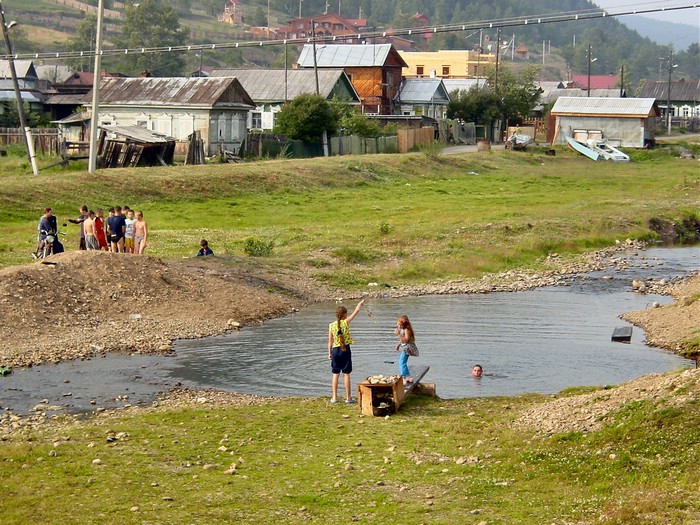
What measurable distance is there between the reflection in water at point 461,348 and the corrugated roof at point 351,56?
66.9m

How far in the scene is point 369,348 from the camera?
25828 millimetres

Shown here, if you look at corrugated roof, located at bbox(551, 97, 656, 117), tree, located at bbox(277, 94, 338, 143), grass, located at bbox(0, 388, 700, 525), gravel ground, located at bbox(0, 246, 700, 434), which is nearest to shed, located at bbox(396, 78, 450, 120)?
corrugated roof, located at bbox(551, 97, 656, 117)

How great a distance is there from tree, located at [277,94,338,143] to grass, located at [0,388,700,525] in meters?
50.7

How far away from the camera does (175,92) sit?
68438 millimetres

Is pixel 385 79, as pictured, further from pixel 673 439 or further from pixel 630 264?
pixel 673 439

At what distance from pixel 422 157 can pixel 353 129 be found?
9.01m

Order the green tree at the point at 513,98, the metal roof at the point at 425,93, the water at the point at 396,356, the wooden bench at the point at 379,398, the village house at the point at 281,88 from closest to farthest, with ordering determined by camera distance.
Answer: the wooden bench at the point at 379,398, the water at the point at 396,356, the village house at the point at 281,88, the green tree at the point at 513,98, the metal roof at the point at 425,93

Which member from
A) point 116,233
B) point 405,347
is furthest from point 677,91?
point 405,347

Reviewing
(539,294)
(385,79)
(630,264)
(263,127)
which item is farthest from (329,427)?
(385,79)

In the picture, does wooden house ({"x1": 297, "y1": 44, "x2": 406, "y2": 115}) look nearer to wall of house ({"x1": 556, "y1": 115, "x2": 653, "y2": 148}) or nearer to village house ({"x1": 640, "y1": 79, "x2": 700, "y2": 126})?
wall of house ({"x1": 556, "y1": 115, "x2": 653, "y2": 148})

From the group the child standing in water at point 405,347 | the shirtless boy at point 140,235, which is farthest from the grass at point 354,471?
the shirtless boy at point 140,235

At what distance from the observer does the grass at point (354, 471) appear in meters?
13.7

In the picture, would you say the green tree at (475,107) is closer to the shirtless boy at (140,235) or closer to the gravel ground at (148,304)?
the gravel ground at (148,304)

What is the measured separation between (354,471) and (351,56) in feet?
287
